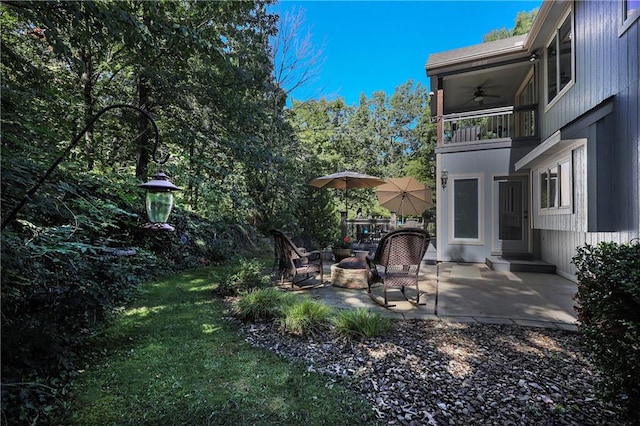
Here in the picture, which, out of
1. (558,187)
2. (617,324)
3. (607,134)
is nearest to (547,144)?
(558,187)

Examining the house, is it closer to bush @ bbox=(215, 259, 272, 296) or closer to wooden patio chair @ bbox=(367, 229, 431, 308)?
wooden patio chair @ bbox=(367, 229, 431, 308)

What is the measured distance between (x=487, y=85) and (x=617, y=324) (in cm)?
1042

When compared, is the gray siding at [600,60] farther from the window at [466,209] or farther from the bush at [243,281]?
the bush at [243,281]

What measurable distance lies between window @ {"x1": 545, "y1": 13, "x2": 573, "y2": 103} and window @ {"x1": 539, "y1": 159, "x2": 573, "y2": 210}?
1816 mm

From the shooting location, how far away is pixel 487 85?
33.4ft

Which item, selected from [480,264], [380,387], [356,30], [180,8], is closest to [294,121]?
[356,30]

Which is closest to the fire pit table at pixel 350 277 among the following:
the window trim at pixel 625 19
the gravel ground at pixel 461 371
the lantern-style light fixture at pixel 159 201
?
the gravel ground at pixel 461 371

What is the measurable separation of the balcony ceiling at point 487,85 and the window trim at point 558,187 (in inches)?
147

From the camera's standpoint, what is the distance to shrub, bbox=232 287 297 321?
12.6 feet

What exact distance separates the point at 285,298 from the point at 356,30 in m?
11.5

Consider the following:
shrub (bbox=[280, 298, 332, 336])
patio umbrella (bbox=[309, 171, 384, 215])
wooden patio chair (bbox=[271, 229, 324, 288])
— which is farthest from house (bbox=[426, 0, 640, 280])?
wooden patio chair (bbox=[271, 229, 324, 288])

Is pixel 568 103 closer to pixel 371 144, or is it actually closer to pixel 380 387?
pixel 380 387

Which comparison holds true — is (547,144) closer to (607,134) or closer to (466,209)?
(607,134)

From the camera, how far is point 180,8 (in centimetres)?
559
